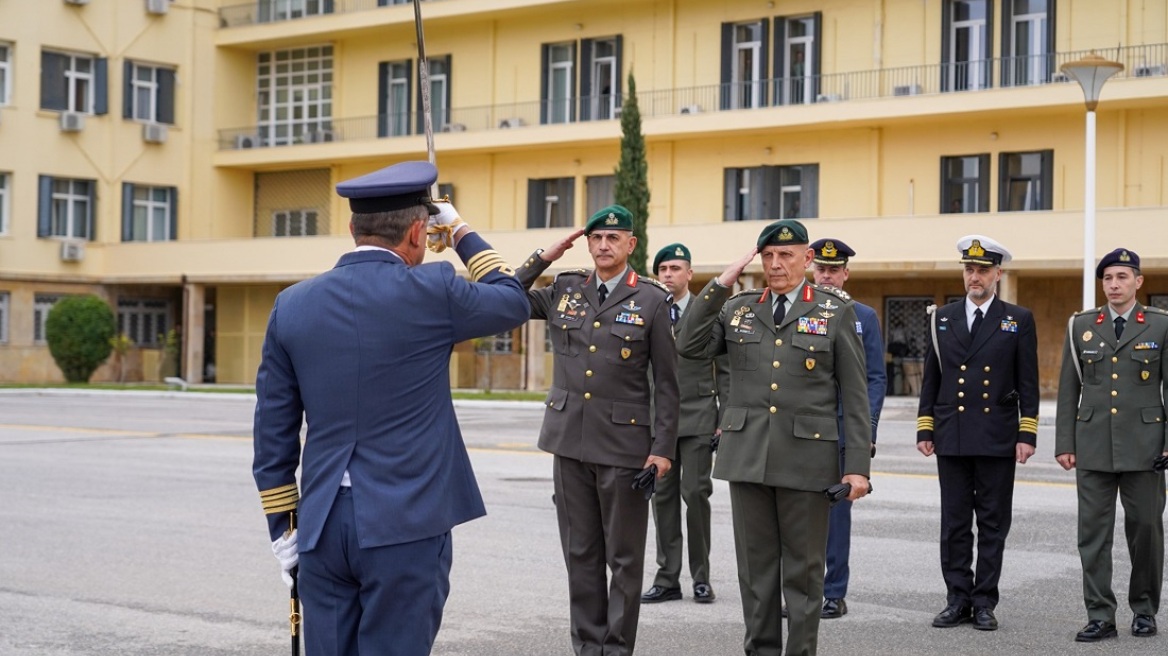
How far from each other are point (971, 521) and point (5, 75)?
4124cm

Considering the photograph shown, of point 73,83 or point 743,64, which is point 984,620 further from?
point 73,83

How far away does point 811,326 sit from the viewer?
7207 millimetres

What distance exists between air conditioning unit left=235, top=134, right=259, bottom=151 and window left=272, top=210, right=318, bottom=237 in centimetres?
228

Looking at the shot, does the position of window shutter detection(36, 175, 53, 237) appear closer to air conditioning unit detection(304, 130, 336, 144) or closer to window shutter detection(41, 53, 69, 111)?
window shutter detection(41, 53, 69, 111)

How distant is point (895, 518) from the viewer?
12859 mm

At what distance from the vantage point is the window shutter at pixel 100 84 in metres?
45.8

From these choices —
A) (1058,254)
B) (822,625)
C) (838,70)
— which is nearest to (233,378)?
(838,70)

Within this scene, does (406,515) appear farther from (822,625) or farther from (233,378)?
(233,378)

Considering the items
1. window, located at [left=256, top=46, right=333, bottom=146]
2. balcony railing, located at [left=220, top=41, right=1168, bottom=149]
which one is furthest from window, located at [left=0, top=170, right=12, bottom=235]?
window, located at [left=256, top=46, right=333, bottom=146]

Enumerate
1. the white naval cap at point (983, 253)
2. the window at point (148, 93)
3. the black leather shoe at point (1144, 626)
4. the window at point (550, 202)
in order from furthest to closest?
1. the window at point (148, 93)
2. the window at point (550, 202)
3. the white naval cap at point (983, 253)
4. the black leather shoe at point (1144, 626)

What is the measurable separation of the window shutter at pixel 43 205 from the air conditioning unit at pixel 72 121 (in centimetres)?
158

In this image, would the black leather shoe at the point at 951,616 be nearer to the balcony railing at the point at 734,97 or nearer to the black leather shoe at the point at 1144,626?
the black leather shoe at the point at 1144,626

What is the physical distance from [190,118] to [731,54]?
18199 millimetres

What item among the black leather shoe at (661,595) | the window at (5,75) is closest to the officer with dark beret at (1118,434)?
the black leather shoe at (661,595)
